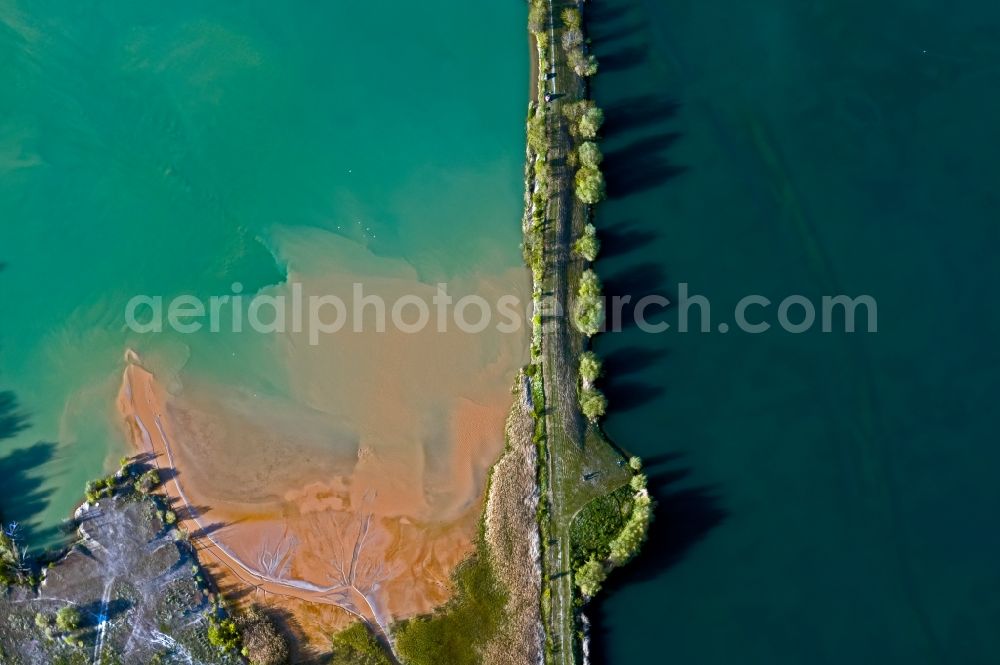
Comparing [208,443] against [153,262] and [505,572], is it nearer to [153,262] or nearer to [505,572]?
[153,262]

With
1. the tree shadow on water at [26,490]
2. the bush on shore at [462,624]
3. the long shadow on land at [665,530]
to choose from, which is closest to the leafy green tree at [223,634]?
the bush on shore at [462,624]

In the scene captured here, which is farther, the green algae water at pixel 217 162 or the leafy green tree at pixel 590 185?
the green algae water at pixel 217 162

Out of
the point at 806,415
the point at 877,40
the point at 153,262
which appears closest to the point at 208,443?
the point at 153,262

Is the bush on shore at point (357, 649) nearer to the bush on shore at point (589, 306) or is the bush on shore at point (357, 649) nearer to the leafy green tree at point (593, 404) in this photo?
the leafy green tree at point (593, 404)

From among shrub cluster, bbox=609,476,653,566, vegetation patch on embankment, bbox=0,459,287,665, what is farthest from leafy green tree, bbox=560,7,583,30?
vegetation patch on embankment, bbox=0,459,287,665

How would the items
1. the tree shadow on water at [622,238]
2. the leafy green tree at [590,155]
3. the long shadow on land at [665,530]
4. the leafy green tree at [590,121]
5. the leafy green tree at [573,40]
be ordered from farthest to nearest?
the leafy green tree at [573,40]
the tree shadow on water at [622,238]
the leafy green tree at [590,121]
the leafy green tree at [590,155]
the long shadow on land at [665,530]

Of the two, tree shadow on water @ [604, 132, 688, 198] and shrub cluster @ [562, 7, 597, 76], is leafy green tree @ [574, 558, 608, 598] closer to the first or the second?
tree shadow on water @ [604, 132, 688, 198]
